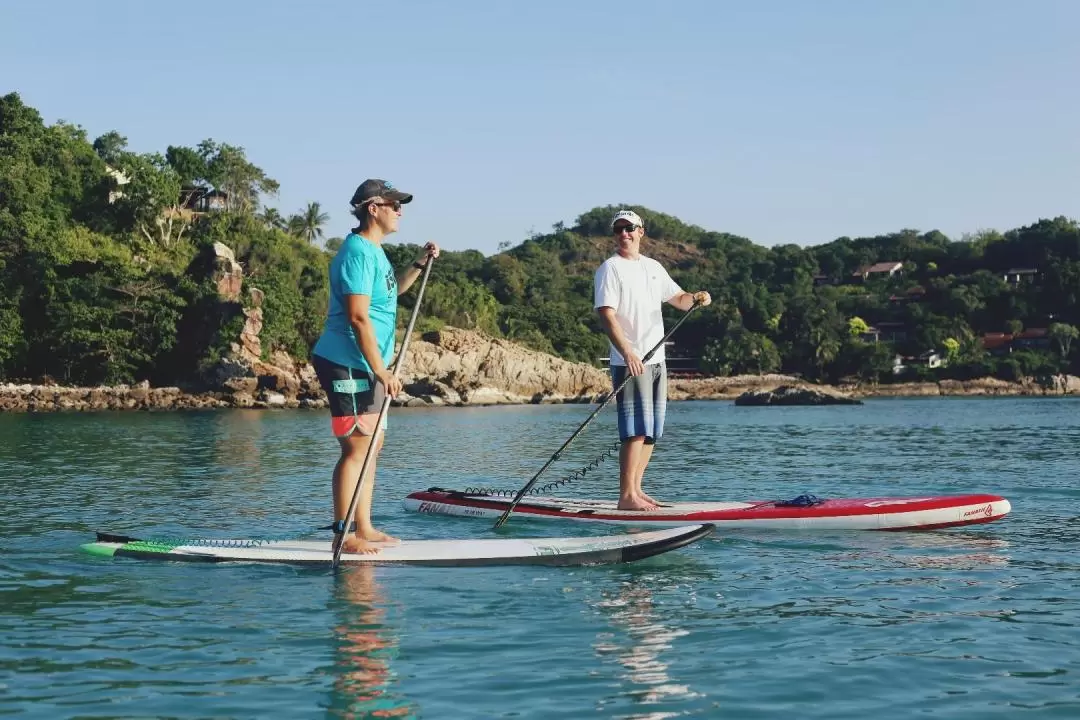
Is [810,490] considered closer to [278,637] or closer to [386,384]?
[386,384]

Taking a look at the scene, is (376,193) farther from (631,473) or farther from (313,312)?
(313,312)

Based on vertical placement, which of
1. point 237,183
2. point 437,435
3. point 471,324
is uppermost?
point 237,183

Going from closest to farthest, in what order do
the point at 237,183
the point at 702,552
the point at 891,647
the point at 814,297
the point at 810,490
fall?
the point at 891,647 → the point at 702,552 → the point at 810,490 → the point at 237,183 → the point at 814,297

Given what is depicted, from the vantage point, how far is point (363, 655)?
5277 millimetres

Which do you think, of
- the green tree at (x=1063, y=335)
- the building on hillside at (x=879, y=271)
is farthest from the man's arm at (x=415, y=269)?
the building on hillside at (x=879, y=271)

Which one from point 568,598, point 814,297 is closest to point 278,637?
point 568,598

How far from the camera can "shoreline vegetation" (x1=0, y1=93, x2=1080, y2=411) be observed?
247 feet

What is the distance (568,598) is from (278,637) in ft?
6.09

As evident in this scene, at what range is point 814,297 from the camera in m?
132

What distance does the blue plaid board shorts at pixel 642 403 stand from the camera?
976cm

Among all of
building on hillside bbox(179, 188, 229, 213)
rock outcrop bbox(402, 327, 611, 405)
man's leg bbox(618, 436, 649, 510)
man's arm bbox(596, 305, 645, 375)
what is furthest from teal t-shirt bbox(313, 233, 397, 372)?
building on hillside bbox(179, 188, 229, 213)

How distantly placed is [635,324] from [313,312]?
8009 cm

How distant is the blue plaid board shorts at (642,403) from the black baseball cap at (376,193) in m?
2.88

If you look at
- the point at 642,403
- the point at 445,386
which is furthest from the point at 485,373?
the point at 642,403
